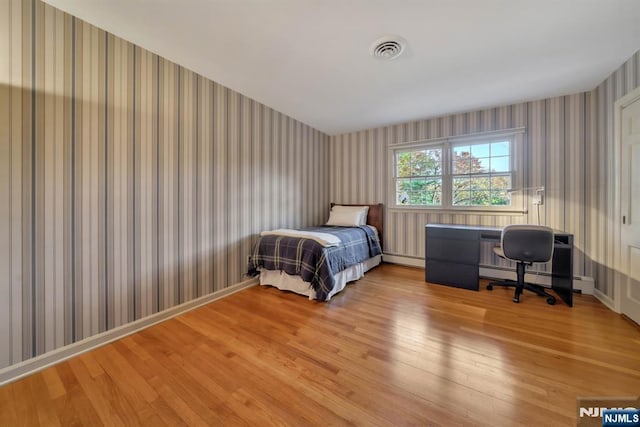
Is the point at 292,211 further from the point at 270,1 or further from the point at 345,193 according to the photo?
the point at 270,1

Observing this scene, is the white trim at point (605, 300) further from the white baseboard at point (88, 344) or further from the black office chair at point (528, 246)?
the white baseboard at point (88, 344)

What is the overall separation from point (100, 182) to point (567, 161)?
493cm

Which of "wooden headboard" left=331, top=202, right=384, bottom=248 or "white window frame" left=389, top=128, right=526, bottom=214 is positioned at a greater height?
"white window frame" left=389, top=128, right=526, bottom=214

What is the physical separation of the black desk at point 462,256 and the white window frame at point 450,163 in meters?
0.48

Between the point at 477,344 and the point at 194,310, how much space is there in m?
2.59

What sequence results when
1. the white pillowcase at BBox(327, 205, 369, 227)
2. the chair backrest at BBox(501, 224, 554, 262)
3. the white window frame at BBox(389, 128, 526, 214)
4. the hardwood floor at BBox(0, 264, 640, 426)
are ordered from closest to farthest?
1. the hardwood floor at BBox(0, 264, 640, 426)
2. the chair backrest at BBox(501, 224, 554, 262)
3. the white window frame at BBox(389, 128, 526, 214)
4. the white pillowcase at BBox(327, 205, 369, 227)

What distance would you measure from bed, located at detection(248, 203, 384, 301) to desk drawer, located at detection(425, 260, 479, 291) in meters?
0.91

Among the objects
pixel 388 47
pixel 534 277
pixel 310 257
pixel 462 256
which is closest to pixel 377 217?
pixel 462 256

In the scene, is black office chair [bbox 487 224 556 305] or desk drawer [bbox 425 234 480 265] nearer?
black office chair [bbox 487 224 556 305]

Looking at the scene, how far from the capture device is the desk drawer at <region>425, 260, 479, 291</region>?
9.59 ft

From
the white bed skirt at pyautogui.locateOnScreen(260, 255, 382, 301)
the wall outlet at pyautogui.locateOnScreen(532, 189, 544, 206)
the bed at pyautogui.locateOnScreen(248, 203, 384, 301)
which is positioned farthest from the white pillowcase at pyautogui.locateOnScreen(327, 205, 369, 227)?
the wall outlet at pyautogui.locateOnScreen(532, 189, 544, 206)

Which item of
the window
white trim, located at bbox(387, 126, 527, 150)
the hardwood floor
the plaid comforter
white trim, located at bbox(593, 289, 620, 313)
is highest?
white trim, located at bbox(387, 126, 527, 150)

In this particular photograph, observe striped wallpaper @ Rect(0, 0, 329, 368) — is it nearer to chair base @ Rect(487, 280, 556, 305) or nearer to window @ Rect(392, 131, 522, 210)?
window @ Rect(392, 131, 522, 210)

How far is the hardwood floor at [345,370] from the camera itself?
4.00 feet
